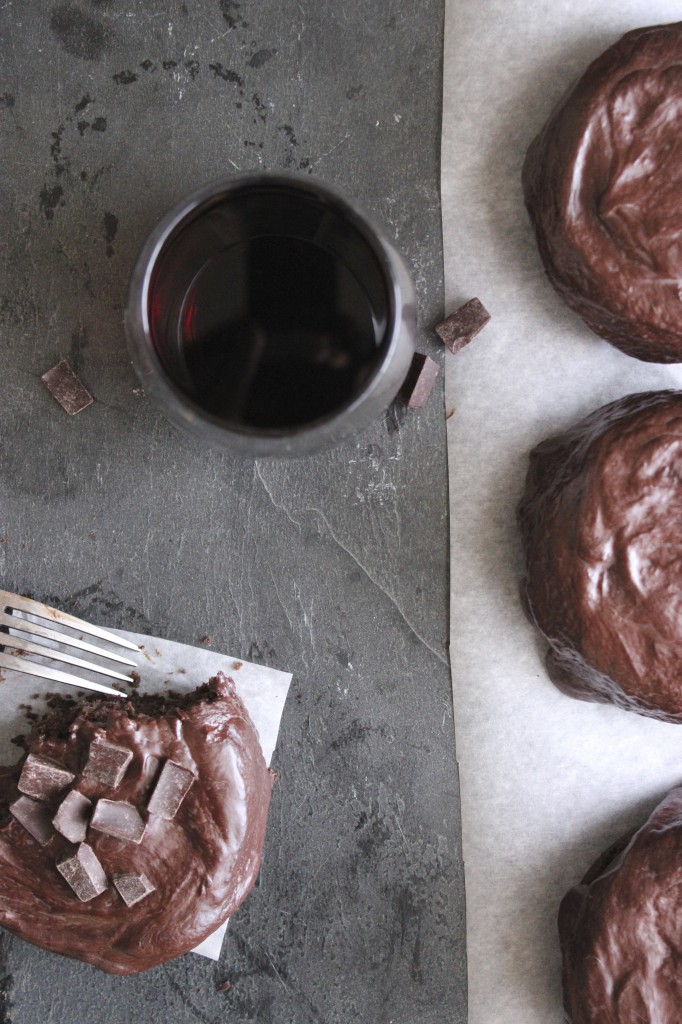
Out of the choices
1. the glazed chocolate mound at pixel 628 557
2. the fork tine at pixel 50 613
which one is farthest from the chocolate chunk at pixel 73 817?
the glazed chocolate mound at pixel 628 557

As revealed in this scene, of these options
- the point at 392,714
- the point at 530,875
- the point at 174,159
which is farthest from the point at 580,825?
the point at 174,159

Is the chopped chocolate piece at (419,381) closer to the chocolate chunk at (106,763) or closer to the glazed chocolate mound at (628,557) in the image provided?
the glazed chocolate mound at (628,557)

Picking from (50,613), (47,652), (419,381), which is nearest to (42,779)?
(47,652)

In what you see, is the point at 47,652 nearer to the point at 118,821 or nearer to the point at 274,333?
the point at 118,821

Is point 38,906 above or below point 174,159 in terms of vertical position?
below

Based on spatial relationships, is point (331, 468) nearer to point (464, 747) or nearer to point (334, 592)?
point (334, 592)

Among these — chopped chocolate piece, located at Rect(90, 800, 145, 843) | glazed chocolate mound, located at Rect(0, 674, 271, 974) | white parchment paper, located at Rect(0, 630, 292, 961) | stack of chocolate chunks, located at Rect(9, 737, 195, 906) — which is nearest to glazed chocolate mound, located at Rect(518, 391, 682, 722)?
white parchment paper, located at Rect(0, 630, 292, 961)

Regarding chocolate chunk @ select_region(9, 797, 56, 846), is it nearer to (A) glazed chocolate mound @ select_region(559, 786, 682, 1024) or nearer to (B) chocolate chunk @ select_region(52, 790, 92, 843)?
(B) chocolate chunk @ select_region(52, 790, 92, 843)
